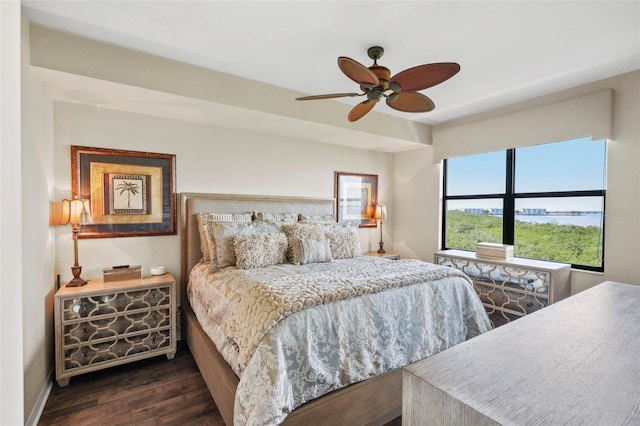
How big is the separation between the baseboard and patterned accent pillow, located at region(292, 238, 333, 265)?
2003 millimetres

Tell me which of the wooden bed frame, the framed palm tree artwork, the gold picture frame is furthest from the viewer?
the gold picture frame

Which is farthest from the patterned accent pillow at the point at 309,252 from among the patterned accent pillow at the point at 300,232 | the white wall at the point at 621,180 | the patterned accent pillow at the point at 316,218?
the white wall at the point at 621,180

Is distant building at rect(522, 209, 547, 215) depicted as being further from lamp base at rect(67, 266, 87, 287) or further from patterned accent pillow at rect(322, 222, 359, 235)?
lamp base at rect(67, 266, 87, 287)

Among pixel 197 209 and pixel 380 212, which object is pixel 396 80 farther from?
pixel 380 212

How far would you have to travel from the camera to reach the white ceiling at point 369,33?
5.92 feet

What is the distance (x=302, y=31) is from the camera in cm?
205

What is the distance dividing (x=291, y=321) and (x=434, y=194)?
3.32 metres

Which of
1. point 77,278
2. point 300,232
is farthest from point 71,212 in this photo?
point 300,232

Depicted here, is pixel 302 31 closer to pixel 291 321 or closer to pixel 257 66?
pixel 257 66

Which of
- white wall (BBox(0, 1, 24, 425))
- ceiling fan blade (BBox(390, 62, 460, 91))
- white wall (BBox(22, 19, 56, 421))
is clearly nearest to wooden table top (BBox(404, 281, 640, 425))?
white wall (BBox(0, 1, 24, 425))

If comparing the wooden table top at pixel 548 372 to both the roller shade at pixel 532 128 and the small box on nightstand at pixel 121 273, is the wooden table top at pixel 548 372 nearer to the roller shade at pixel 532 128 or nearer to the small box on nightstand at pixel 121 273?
the roller shade at pixel 532 128

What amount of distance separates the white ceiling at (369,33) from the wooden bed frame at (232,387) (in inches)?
58.9

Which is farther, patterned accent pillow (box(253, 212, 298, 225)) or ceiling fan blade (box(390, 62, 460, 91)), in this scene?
patterned accent pillow (box(253, 212, 298, 225))

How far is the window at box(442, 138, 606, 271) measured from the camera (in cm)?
296
